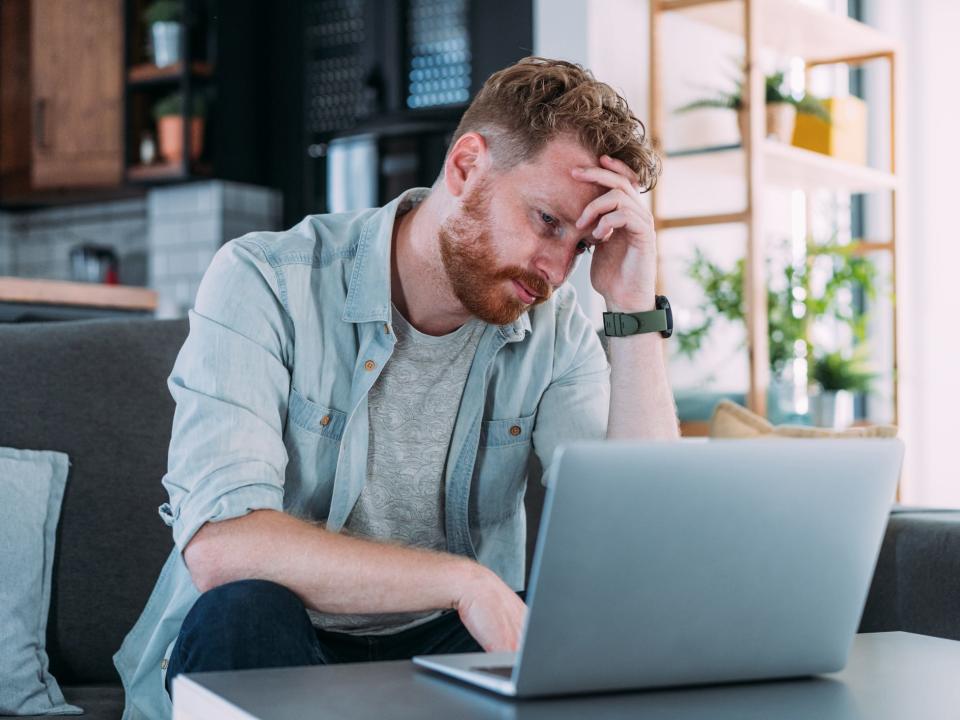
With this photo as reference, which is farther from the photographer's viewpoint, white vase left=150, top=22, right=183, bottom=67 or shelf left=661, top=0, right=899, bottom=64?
white vase left=150, top=22, right=183, bottom=67

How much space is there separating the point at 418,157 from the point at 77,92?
5.59 feet

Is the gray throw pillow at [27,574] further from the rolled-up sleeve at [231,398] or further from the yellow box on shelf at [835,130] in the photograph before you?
the yellow box on shelf at [835,130]

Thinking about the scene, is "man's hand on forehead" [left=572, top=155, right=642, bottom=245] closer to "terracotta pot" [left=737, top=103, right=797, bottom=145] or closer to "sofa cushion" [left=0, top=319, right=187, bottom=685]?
"sofa cushion" [left=0, top=319, right=187, bottom=685]

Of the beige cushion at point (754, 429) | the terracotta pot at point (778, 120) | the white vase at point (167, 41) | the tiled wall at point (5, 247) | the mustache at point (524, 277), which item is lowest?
the beige cushion at point (754, 429)

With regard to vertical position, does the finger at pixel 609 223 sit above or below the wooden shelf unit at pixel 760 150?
below

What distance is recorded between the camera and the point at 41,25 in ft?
17.5

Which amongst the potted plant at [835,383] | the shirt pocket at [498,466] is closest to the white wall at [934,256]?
the potted plant at [835,383]

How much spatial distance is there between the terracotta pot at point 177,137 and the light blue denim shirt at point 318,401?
3511 millimetres

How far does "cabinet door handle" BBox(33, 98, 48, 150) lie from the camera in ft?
17.5

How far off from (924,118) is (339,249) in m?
4.16

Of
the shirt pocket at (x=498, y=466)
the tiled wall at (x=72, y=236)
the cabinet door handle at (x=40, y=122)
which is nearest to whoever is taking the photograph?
the shirt pocket at (x=498, y=466)

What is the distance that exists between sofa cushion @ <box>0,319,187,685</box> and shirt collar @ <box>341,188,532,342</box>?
0.43 metres

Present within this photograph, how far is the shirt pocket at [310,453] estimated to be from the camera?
1.50m

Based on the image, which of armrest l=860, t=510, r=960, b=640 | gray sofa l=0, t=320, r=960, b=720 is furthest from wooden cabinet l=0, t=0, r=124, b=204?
armrest l=860, t=510, r=960, b=640
